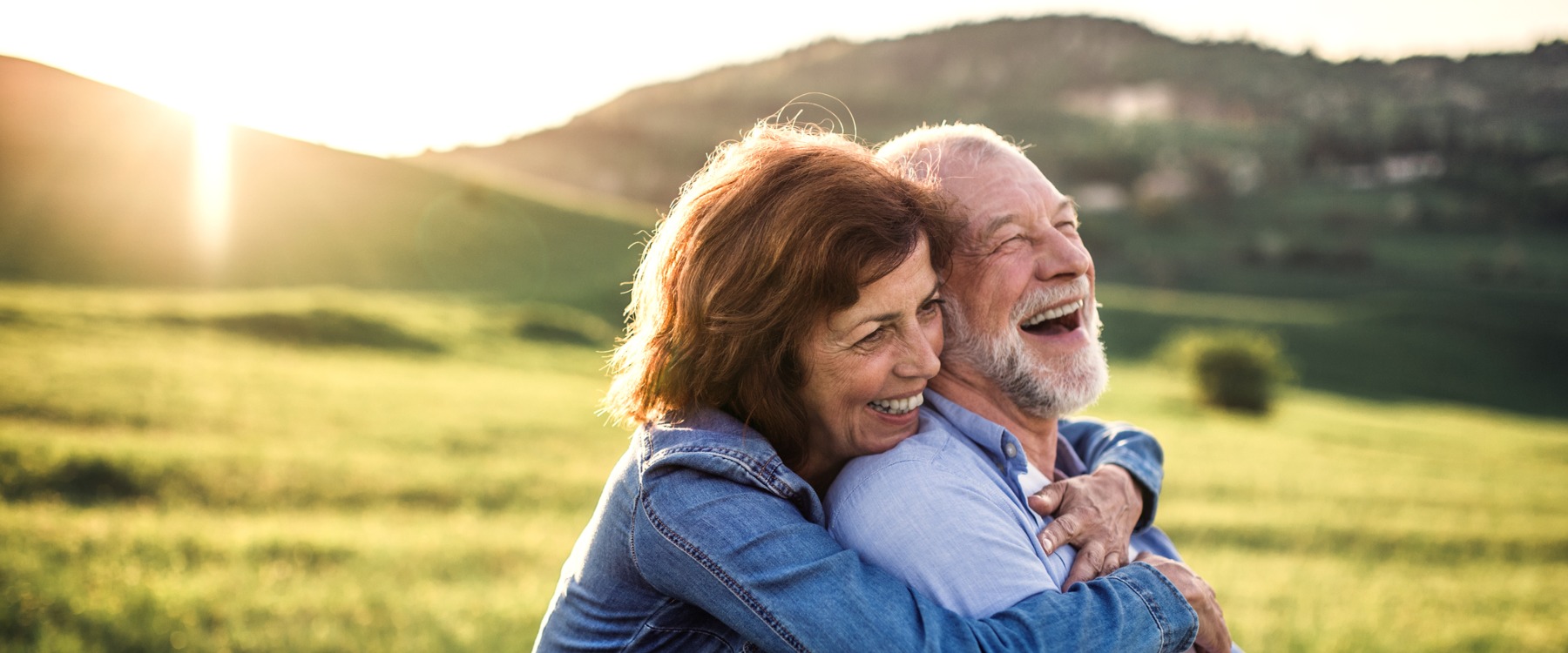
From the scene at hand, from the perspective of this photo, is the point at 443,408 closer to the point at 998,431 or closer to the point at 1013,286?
the point at 1013,286

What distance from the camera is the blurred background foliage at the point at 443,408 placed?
7609 millimetres

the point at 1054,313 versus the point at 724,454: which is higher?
the point at 1054,313

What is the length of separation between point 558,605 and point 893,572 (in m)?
1.01

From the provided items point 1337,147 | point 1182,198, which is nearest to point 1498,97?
point 1337,147

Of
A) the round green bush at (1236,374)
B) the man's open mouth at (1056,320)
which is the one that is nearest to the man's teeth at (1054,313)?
the man's open mouth at (1056,320)

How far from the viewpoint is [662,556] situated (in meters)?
2.17

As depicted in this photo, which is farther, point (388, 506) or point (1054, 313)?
point (388, 506)

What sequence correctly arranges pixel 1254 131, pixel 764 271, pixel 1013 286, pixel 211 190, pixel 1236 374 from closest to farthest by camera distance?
pixel 764 271 → pixel 1013 286 → pixel 1236 374 → pixel 211 190 → pixel 1254 131

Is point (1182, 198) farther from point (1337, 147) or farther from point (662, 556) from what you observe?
point (662, 556)

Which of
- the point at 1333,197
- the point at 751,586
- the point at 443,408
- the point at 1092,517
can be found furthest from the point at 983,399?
the point at 1333,197

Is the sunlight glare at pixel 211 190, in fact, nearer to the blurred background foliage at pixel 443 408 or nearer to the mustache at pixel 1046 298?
the blurred background foliage at pixel 443 408

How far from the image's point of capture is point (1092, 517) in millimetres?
2855

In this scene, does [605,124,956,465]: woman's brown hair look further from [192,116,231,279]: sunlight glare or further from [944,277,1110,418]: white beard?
[192,116,231,279]: sunlight glare

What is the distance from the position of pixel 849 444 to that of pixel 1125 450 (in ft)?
4.52
